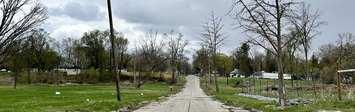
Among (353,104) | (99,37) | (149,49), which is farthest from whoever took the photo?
(99,37)

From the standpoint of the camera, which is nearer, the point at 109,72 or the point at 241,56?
the point at 109,72

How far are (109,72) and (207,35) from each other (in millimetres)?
44796

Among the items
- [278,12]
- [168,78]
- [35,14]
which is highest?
[35,14]

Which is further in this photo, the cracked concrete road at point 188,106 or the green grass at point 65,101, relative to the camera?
the cracked concrete road at point 188,106

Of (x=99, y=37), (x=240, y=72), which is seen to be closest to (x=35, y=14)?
(x=99, y=37)

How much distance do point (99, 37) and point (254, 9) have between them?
205 ft

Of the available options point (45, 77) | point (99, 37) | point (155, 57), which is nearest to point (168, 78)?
point (155, 57)

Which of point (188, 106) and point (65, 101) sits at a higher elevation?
point (65, 101)

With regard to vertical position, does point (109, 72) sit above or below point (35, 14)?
below

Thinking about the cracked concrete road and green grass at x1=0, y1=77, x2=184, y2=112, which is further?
the cracked concrete road

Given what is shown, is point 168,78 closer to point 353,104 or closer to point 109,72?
point 109,72

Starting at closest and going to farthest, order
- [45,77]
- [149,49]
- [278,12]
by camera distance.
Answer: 1. [278,12]
2. [45,77]
3. [149,49]

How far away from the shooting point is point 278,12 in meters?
12.4

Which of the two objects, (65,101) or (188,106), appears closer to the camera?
(188,106)
